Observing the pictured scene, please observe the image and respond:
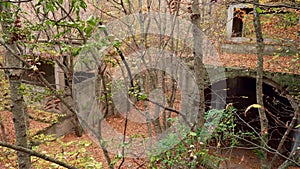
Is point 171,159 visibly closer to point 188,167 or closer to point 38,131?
point 188,167

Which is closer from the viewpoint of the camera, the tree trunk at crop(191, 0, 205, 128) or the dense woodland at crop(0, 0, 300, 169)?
the dense woodland at crop(0, 0, 300, 169)

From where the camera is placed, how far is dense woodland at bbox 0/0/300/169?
215 centimetres

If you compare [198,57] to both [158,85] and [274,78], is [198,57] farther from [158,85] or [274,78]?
[274,78]

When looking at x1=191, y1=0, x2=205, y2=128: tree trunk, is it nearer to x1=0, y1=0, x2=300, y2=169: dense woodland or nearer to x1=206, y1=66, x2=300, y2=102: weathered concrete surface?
x1=0, y1=0, x2=300, y2=169: dense woodland

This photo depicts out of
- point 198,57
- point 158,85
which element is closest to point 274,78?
point 158,85

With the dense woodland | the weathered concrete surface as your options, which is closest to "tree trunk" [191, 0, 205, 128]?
the dense woodland

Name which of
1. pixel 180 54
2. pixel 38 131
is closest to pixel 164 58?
pixel 180 54

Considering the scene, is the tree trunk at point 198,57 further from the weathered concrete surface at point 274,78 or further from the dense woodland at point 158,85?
the weathered concrete surface at point 274,78

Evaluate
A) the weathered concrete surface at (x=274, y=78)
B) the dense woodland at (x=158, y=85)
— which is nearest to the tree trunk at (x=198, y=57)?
the dense woodland at (x=158, y=85)

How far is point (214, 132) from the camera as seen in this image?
306cm

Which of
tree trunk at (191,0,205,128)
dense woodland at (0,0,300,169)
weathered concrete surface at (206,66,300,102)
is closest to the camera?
dense woodland at (0,0,300,169)

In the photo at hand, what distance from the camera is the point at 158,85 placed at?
5.81 meters

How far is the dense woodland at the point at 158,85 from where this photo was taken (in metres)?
2.15

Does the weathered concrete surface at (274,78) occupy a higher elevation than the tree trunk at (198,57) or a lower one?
lower
